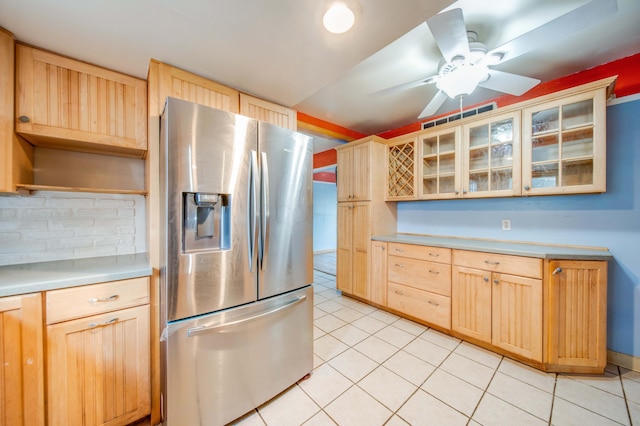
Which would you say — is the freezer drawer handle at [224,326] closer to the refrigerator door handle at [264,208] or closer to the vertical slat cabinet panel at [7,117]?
the refrigerator door handle at [264,208]

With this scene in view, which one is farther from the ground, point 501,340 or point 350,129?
point 350,129

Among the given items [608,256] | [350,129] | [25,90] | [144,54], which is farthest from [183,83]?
[608,256]

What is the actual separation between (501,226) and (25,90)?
12.5 ft

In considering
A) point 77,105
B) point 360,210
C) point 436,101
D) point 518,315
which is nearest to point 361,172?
point 360,210

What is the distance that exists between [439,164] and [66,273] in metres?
3.26

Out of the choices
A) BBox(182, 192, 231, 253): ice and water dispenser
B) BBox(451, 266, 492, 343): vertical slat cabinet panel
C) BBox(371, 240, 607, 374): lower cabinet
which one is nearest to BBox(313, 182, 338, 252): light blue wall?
BBox(371, 240, 607, 374): lower cabinet

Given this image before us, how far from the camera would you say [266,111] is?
187cm

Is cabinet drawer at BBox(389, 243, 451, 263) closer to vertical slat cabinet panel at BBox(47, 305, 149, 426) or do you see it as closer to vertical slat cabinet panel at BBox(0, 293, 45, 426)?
vertical slat cabinet panel at BBox(47, 305, 149, 426)

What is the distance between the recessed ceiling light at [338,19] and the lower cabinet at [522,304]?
2035 mm

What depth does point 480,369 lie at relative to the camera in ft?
5.81

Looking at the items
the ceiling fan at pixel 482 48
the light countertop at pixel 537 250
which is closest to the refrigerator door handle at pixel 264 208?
the ceiling fan at pixel 482 48

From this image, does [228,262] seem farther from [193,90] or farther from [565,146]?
[565,146]

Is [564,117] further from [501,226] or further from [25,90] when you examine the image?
[25,90]

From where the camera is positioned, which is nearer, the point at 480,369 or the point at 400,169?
the point at 480,369
